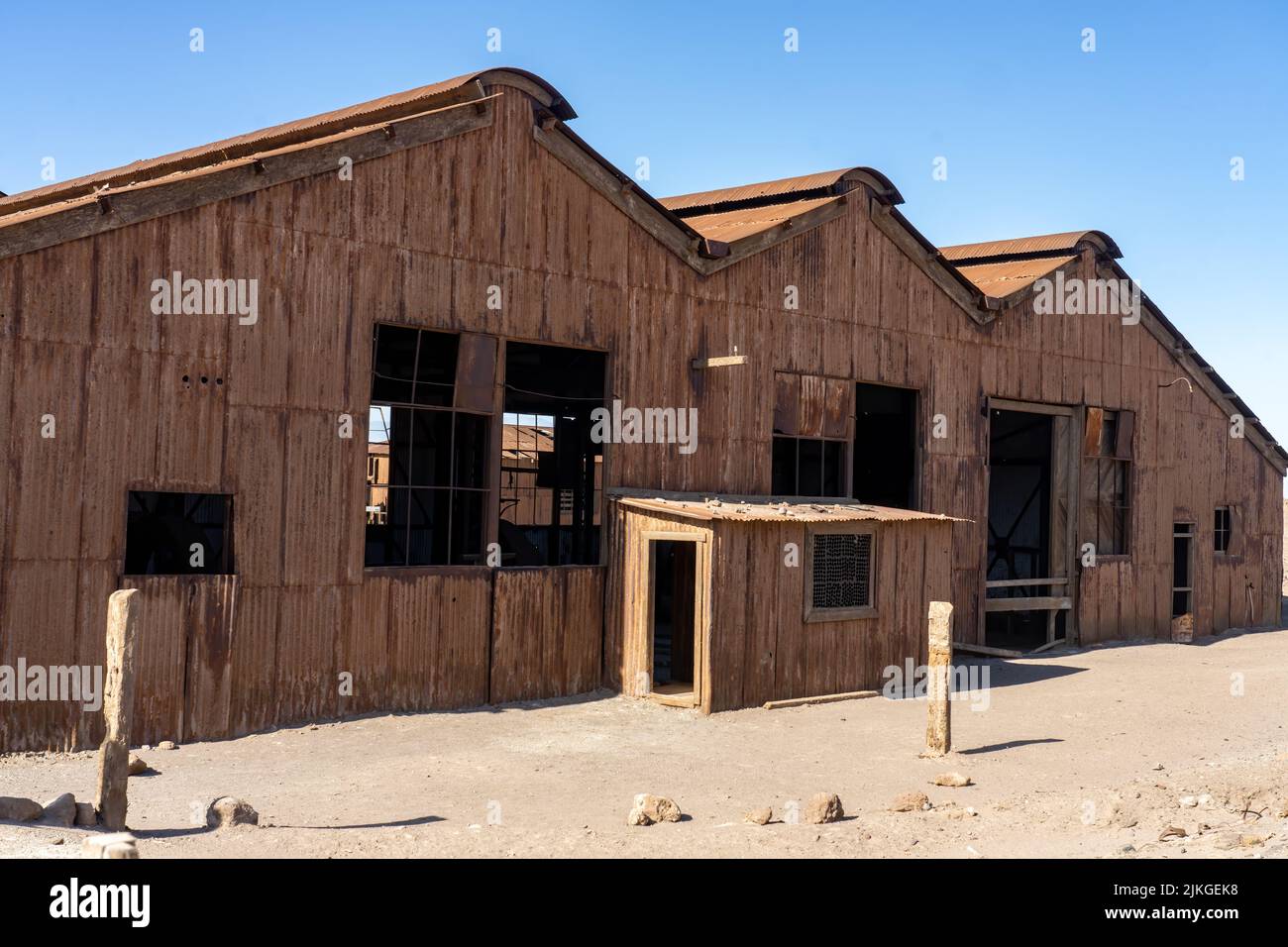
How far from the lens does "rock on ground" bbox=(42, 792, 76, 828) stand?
9.95 m

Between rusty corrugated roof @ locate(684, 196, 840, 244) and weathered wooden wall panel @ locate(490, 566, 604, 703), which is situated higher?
rusty corrugated roof @ locate(684, 196, 840, 244)

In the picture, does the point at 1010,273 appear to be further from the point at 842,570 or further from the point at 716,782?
the point at 716,782

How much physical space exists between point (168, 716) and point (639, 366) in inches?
308

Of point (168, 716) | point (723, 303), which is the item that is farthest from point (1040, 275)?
point (168, 716)

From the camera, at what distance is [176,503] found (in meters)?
20.3

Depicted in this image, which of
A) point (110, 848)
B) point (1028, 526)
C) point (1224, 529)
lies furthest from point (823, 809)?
point (1224, 529)

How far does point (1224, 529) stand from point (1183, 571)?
213cm

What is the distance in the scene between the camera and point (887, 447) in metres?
23.7

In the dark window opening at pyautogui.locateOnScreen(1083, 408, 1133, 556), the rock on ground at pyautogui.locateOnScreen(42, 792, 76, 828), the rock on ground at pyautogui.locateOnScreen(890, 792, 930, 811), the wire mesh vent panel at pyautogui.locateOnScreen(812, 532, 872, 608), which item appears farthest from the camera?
the dark window opening at pyautogui.locateOnScreen(1083, 408, 1133, 556)

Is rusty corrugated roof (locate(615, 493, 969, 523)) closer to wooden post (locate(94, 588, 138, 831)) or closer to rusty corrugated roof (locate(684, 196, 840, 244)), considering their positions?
rusty corrugated roof (locate(684, 196, 840, 244))

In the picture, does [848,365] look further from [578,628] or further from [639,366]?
[578,628]

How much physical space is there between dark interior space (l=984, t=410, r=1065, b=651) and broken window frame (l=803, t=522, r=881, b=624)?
9.84 m

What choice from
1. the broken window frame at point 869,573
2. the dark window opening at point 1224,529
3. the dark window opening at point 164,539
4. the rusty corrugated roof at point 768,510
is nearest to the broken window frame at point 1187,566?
the dark window opening at point 1224,529

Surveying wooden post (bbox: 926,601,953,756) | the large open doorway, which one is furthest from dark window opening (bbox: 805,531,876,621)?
the large open doorway
